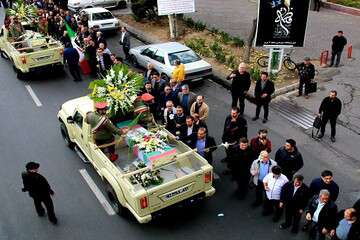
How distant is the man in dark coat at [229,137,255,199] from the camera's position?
8484mm

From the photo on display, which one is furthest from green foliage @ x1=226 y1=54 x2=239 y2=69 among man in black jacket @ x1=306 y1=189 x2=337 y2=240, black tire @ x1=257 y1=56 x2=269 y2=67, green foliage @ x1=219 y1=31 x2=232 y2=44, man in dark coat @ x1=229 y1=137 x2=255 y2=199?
man in black jacket @ x1=306 y1=189 x2=337 y2=240

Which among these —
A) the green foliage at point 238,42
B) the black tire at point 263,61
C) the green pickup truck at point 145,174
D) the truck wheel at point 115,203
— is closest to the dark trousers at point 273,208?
the green pickup truck at point 145,174

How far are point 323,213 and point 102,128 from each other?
4.76m

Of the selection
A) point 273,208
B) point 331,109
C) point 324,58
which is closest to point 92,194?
point 273,208

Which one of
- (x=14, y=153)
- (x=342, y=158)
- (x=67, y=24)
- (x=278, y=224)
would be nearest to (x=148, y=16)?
(x=67, y=24)

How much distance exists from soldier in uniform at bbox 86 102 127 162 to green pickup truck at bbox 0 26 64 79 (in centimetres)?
713

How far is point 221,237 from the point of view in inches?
319

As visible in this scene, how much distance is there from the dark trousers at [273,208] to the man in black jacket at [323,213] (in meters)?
0.92

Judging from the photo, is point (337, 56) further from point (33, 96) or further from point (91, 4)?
point (91, 4)

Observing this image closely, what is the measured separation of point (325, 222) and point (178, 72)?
7.66 meters

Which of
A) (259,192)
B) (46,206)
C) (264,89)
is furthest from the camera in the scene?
(264,89)

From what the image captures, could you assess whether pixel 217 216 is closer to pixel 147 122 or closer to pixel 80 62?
pixel 147 122

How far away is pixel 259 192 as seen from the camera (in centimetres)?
873

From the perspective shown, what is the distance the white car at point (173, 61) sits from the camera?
48.3 feet
